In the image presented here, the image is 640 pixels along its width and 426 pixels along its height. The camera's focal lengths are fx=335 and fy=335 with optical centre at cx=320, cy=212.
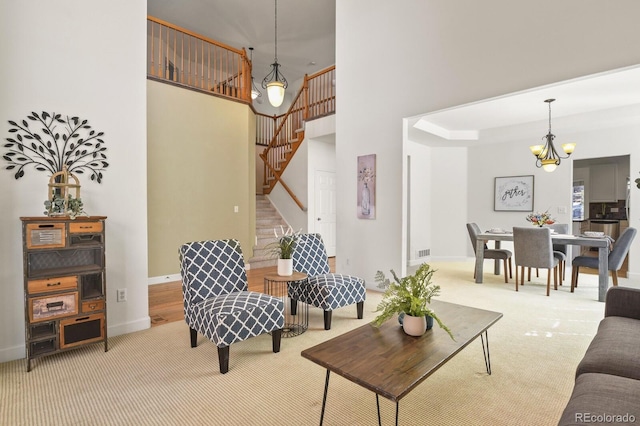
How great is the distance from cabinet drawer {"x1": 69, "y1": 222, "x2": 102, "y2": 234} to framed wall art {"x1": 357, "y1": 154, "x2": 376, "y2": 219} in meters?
3.35

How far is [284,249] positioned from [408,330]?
154 centimetres

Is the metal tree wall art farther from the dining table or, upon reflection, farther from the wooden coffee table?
the dining table

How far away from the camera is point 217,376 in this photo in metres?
2.45

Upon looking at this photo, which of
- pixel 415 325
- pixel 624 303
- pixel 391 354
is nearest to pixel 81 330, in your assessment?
pixel 391 354

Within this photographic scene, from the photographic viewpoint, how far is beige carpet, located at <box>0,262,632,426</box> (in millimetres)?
1966

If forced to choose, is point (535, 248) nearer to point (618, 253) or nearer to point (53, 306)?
point (618, 253)

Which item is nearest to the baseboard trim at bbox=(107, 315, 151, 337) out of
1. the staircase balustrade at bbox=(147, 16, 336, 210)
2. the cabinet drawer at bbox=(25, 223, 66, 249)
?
the cabinet drawer at bbox=(25, 223, 66, 249)

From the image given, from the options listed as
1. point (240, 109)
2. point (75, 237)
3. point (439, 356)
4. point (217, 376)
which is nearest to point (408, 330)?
point (439, 356)

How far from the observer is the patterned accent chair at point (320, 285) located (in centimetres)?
335

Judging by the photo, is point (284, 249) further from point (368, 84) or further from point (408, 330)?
point (368, 84)

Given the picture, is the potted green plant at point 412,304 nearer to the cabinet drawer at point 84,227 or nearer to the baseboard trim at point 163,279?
the cabinet drawer at point 84,227

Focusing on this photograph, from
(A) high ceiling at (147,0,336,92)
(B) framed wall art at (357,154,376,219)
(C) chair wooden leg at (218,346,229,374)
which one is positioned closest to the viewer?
(C) chair wooden leg at (218,346,229,374)

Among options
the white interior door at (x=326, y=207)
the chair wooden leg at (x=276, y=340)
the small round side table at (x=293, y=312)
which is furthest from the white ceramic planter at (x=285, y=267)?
the white interior door at (x=326, y=207)

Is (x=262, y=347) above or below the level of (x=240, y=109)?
below
